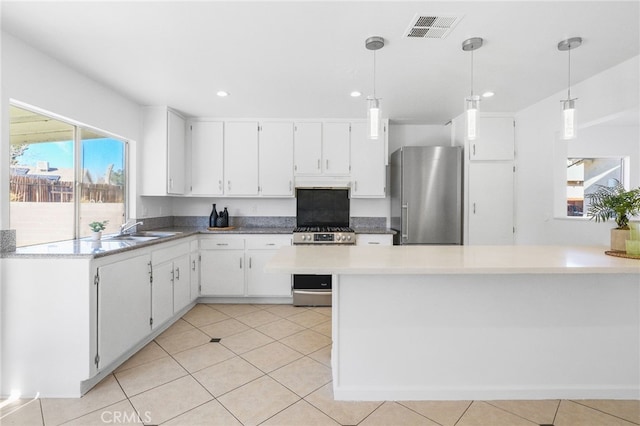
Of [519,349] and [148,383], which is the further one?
[148,383]

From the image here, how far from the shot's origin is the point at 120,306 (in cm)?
232

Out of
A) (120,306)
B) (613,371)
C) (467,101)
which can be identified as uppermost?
(467,101)

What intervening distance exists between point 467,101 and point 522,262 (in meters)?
1.03

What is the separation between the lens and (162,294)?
2945mm

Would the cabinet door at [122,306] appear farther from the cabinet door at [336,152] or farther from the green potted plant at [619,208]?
the green potted plant at [619,208]

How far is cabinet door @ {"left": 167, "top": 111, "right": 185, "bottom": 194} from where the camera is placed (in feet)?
12.0

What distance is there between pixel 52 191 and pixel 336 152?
291 cm

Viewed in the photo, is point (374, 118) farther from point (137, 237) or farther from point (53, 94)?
point (137, 237)

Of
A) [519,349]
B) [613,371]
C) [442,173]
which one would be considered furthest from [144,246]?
[613,371]

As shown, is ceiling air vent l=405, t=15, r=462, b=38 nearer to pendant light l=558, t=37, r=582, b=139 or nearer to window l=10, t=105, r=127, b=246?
pendant light l=558, t=37, r=582, b=139

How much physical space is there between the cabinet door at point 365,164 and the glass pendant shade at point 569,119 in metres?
2.17

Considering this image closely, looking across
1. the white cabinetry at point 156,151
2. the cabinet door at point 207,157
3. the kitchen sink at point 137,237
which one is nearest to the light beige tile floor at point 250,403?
the kitchen sink at point 137,237

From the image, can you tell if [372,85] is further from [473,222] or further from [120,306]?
[120,306]

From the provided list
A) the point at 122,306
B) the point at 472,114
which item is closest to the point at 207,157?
the point at 122,306
